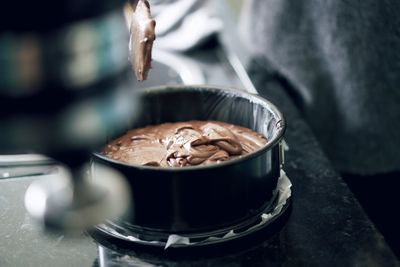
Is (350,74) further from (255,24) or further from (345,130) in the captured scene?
(255,24)

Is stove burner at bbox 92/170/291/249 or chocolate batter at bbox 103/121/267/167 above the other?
chocolate batter at bbox 103/121/267/167

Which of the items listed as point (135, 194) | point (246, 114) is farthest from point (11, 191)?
point (246, 114)

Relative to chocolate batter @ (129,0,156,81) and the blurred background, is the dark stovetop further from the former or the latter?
chocolate batter @ (129,0,156,81)

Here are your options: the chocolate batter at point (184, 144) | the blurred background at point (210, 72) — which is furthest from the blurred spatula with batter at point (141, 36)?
the chocolate batter at point (184, 144)

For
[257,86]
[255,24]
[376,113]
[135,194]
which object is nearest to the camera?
[135,194]

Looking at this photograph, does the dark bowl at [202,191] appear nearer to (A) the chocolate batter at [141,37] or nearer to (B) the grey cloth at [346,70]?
(A) the chocolate batter at [141,37]

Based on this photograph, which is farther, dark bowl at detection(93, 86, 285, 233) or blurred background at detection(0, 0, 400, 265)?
dark bowl at detection(93, 86, 285, 233)

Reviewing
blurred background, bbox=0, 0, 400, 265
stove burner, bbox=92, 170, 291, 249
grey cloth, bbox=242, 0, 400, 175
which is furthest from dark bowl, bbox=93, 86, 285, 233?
grey cloth, bbox=242, 0, 400, 175
